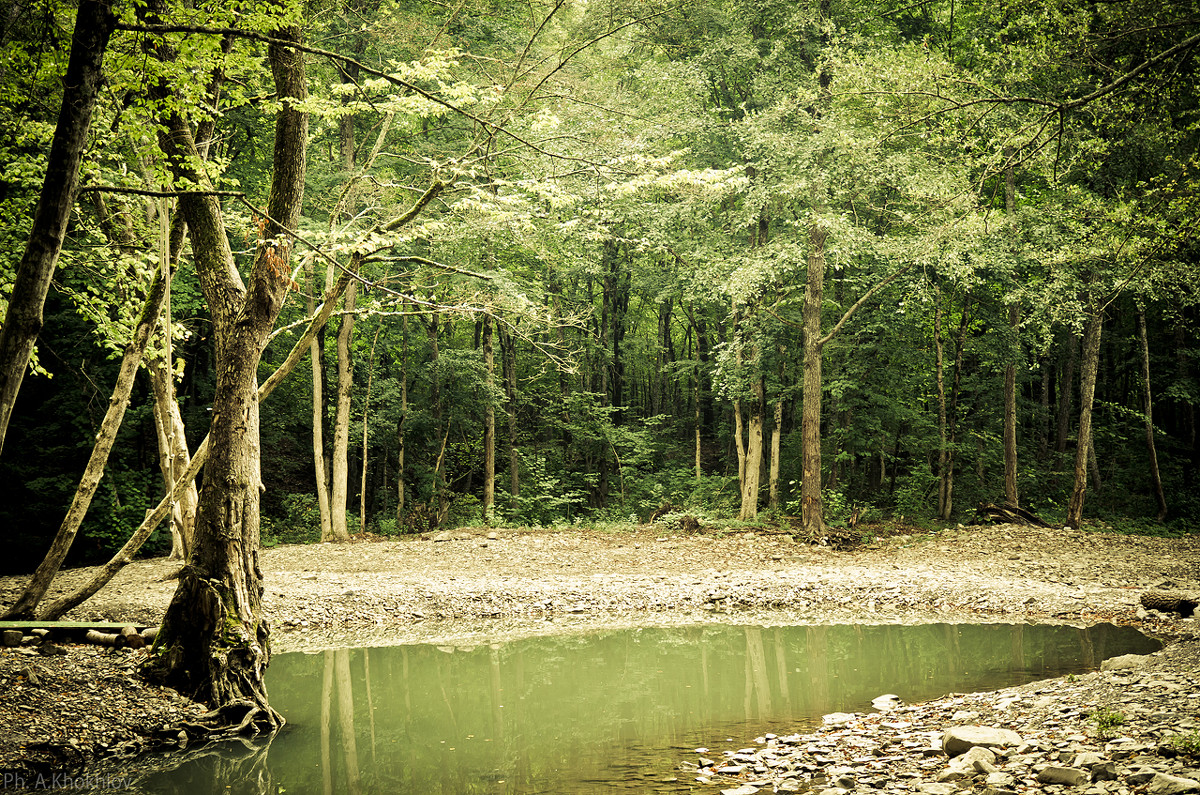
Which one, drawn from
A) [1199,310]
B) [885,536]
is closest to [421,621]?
[885,536]

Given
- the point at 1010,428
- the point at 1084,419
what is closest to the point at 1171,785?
the point at 1084,419

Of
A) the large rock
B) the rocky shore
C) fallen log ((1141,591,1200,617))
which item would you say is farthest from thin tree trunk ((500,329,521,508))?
the large rock

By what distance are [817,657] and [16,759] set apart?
825 centimetres

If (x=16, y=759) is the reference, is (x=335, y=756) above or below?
below

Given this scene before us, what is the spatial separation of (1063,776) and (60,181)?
21.7ft

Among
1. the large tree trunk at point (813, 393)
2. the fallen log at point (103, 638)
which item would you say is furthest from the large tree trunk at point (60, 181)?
the large tree trunk at point (813, 393)

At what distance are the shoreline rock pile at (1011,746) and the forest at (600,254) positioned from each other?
4.33 meters

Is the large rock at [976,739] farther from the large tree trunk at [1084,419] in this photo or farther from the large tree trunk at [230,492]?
the large tree trunk at [1084,419]

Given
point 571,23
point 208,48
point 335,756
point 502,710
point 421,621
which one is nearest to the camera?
point 208,48

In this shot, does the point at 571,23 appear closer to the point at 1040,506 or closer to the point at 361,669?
the point at 361,669

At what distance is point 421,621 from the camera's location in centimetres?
1133

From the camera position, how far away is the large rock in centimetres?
495

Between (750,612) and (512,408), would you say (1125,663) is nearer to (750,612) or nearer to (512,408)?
(750,612)

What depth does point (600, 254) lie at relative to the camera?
66.5ft
